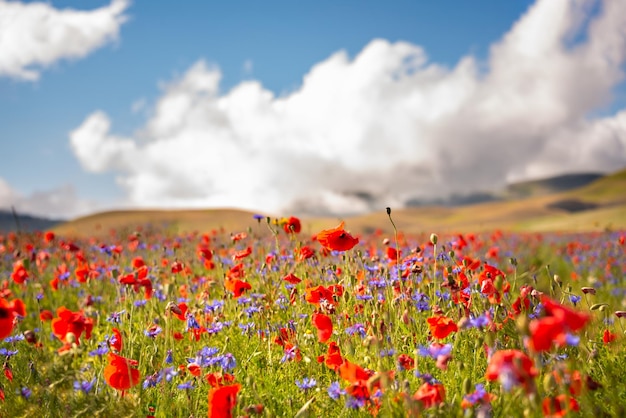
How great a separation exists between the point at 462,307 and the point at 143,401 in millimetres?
2713

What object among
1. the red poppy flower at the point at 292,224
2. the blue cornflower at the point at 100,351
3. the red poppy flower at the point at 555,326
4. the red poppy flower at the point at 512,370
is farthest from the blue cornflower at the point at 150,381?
the red poppy flower at the point at 555,326

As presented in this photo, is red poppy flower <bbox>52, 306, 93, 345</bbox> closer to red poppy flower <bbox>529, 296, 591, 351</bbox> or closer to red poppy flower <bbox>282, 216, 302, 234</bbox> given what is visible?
red poppy flower <bbox>282, 216, 302, 234</bbox>

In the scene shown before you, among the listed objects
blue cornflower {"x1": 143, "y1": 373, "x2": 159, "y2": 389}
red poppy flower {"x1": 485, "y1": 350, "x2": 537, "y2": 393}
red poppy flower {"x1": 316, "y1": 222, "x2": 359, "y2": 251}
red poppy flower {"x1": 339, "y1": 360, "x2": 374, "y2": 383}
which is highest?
red poppy flower {"x1": 316, "y1": 222, "x2": 359, "y2": 251}

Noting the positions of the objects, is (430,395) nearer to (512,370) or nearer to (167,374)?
(512,370)

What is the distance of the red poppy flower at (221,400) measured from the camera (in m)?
2.62

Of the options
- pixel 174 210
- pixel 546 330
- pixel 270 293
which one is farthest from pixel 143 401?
pixel 174 210

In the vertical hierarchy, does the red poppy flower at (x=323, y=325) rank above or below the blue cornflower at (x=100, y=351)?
above

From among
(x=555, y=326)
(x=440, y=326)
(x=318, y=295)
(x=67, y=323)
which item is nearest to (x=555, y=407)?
(x=555, y=326)

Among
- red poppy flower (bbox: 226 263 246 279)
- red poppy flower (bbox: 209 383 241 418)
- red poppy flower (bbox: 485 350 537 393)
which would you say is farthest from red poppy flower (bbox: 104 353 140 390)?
red poppy flower (bbox: 485 350 537 393)

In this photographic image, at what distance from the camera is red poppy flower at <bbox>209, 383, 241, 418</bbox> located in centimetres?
262

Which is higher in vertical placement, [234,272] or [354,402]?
[234,272]

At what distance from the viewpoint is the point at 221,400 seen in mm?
2639

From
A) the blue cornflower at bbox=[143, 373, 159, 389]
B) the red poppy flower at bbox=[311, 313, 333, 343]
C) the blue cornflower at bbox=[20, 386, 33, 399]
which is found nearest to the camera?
the blue cornflower at bbox=[20, 386, 33, 399]

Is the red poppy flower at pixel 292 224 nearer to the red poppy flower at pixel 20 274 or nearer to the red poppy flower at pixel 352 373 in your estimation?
the red poppy flower at pixel 352 373
